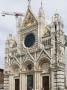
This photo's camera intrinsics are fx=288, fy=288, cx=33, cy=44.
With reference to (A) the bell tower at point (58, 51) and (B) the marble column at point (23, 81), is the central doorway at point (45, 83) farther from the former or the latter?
(B) the marble column at point (23, 81)

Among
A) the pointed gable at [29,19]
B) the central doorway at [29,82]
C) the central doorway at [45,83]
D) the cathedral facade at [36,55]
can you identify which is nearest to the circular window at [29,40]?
the cathedral facade at [36,55]

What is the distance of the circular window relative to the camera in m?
39.0

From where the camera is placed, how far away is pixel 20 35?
40.7m

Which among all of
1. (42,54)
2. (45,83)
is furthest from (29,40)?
(45,83)

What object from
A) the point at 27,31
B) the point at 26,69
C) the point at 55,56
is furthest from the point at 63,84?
the point at 27,31

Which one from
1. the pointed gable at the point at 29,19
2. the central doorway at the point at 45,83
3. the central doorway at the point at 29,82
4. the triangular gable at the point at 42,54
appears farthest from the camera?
the pointed gable at the point at 29,19

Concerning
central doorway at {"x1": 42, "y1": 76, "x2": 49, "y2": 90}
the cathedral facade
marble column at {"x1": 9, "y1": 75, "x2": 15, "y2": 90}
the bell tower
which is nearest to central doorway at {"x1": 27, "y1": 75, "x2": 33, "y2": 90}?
the cathedral facade

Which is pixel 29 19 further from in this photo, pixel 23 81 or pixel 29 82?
pixel 29 82

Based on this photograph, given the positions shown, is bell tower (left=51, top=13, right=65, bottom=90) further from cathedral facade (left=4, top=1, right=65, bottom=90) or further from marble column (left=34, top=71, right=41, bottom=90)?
marble column (left=34, top=71, right=41, bottom=90)

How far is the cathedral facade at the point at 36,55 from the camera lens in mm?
35125

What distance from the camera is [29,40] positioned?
39438 mm

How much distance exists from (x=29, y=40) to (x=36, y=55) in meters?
2.85

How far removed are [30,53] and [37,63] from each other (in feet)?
6.86

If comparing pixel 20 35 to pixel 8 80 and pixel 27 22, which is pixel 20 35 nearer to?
pixel 27 22
